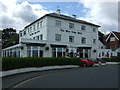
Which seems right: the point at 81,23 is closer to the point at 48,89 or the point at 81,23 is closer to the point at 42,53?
the point at 42,53

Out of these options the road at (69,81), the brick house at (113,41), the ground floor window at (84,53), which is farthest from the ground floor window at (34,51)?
the brick house at (113,41)

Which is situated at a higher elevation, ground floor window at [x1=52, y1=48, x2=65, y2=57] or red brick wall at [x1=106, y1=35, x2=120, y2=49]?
red brick wall at [x1=106, y1=35, x2=120, y2=49]

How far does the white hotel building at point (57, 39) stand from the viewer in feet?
104

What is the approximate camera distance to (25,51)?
30875 mm

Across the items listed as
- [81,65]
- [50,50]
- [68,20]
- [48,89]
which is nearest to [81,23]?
[68,20]

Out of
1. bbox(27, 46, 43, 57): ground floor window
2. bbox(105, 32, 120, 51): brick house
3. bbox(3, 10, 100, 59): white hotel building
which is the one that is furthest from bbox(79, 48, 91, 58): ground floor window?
bbox(105, 32, 120, 51): brick house

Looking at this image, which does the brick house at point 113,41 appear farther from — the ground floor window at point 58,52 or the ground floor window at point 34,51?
the ground floor window at point 34,51

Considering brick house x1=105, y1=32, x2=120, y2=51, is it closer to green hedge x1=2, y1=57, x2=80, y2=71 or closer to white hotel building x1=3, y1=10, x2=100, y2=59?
white hotel building x1=3, y1=10, x2=100, y2=59

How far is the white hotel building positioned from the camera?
104ft

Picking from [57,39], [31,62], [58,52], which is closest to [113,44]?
[57,39]

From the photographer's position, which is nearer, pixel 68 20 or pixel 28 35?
pixel 68 20

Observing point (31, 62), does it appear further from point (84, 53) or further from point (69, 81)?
point (84, 53)

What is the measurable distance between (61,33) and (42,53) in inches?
266

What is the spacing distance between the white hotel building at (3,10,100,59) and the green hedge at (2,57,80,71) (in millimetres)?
7955
